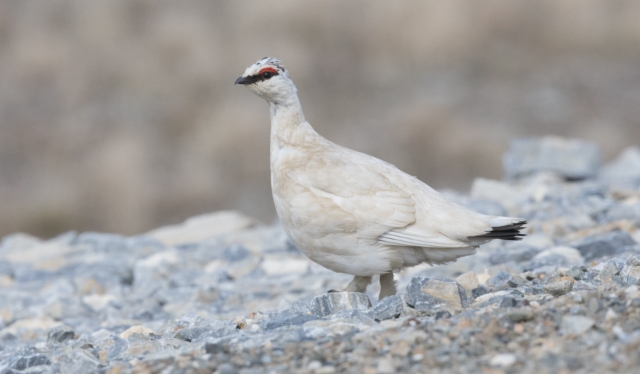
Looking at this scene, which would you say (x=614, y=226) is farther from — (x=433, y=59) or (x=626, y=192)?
(x=433, y=59)

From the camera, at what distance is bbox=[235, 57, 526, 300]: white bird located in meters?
4.92

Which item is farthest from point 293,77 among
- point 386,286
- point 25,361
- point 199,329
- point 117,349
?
point 25,361

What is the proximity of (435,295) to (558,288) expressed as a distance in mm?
620

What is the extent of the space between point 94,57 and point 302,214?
16.4 metres

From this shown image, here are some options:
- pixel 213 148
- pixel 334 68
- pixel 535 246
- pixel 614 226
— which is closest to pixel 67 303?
pixel 535 246

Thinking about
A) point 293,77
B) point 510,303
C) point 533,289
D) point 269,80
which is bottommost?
point 510,303

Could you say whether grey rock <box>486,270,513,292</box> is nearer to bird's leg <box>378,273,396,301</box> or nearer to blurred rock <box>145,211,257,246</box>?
bird's leg <box>378,273,396,301</box>

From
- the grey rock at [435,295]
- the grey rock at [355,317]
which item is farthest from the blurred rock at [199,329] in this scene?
the grey rock at [435,295]

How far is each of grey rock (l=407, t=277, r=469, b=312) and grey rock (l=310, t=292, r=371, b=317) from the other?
0.36 meters

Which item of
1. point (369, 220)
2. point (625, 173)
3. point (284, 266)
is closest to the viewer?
point (369, 220)

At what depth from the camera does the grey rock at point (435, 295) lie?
4.26 metres

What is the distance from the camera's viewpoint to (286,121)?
5.57m

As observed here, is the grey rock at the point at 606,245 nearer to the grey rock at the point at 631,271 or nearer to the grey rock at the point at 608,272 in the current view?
the grey rock at the point at 608,272

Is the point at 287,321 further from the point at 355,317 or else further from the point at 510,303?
the point at 510,303
